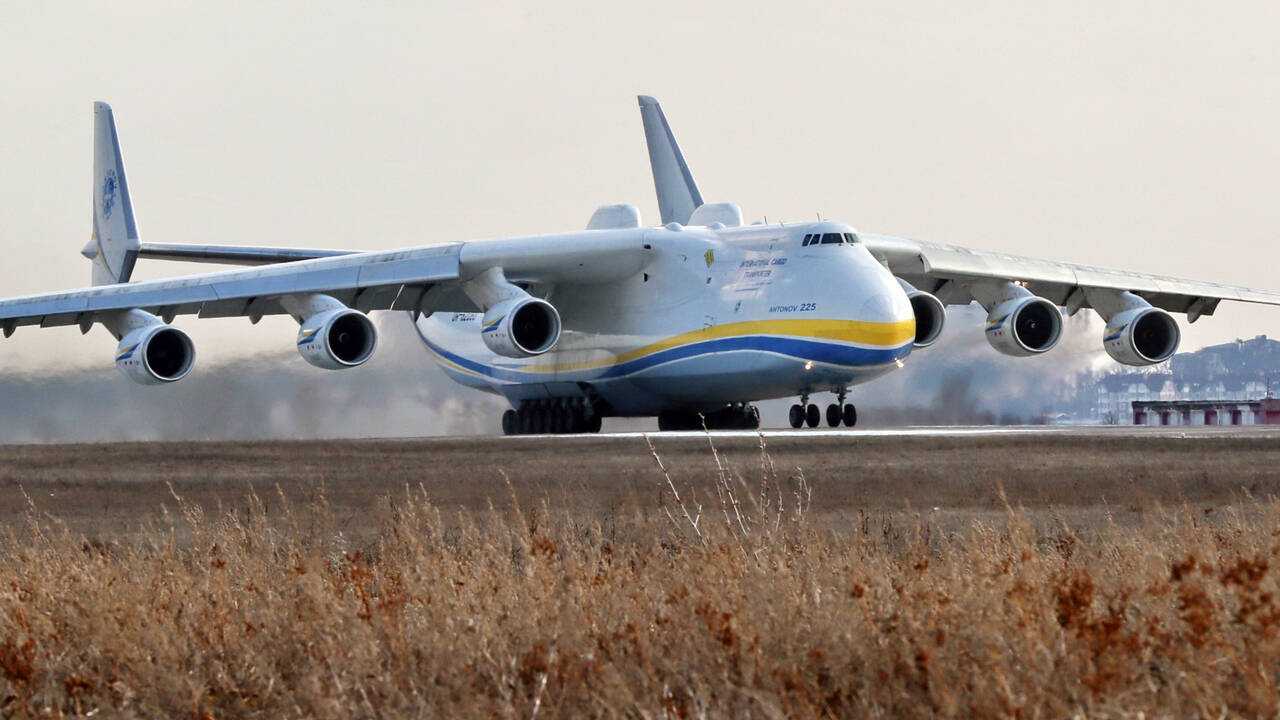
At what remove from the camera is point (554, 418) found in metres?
32.7

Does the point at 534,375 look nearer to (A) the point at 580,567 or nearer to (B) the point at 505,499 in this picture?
(B) the point at 505,499

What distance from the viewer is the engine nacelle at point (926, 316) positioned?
29.8 m

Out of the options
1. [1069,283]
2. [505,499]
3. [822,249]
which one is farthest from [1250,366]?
[505,499]

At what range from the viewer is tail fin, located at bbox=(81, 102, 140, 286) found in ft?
115

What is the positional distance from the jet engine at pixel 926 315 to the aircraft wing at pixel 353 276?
5.17m

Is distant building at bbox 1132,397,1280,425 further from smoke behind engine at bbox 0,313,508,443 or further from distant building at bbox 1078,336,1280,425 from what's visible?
smoke behind engine at bbox 0,313,508,443

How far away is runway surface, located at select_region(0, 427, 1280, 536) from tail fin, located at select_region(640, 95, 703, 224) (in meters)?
19.5

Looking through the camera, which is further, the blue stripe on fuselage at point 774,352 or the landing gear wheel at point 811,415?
the landing gear wheel at point 811,415

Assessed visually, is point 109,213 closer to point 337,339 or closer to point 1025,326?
point 337,339

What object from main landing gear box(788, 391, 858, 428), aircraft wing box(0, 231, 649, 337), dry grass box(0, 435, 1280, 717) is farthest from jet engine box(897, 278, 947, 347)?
dry grass box(0, 435, 1280, 717)

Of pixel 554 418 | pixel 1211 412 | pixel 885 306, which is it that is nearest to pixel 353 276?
pixel 554 418

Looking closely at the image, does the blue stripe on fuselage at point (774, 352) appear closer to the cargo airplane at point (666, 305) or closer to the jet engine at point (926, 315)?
the cargo airplane at point (666, 305)

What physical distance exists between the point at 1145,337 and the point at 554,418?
11.7 metres

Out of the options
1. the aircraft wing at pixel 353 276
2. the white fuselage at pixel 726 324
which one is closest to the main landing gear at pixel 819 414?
the white fuselage at pixel 726 324
